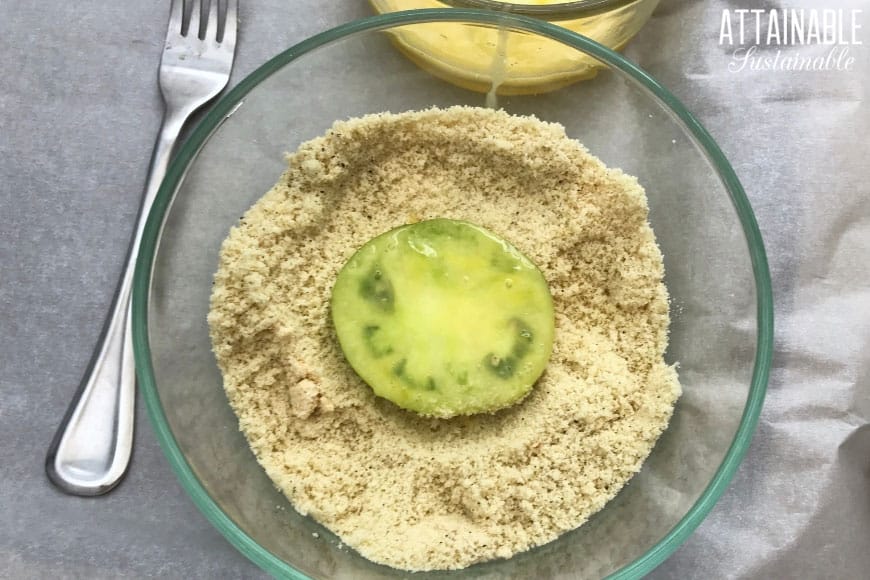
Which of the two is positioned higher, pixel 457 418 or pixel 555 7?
pixel 555 7

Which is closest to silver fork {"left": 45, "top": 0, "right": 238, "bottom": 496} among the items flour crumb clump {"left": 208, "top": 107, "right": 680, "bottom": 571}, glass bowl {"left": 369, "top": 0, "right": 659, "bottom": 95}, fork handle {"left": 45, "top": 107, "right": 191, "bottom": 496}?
fork handle {"left": 45, "top": 107, "right": 191, "bottom": 496}

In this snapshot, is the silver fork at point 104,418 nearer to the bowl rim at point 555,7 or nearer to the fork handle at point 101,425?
the fork handle at point 101,425

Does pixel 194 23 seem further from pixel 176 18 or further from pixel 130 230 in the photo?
pixel 130 230

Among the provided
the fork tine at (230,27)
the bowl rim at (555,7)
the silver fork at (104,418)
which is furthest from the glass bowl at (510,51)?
the silver fork at (104,418)

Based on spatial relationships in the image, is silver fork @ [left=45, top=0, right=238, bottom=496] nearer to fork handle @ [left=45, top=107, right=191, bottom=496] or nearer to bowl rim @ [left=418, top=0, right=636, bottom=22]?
fork handle @ [left=45, top=107, right=191, bottom=496]

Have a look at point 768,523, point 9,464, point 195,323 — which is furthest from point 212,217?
point 768,523

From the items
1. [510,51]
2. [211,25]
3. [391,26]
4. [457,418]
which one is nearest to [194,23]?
[211,25]
